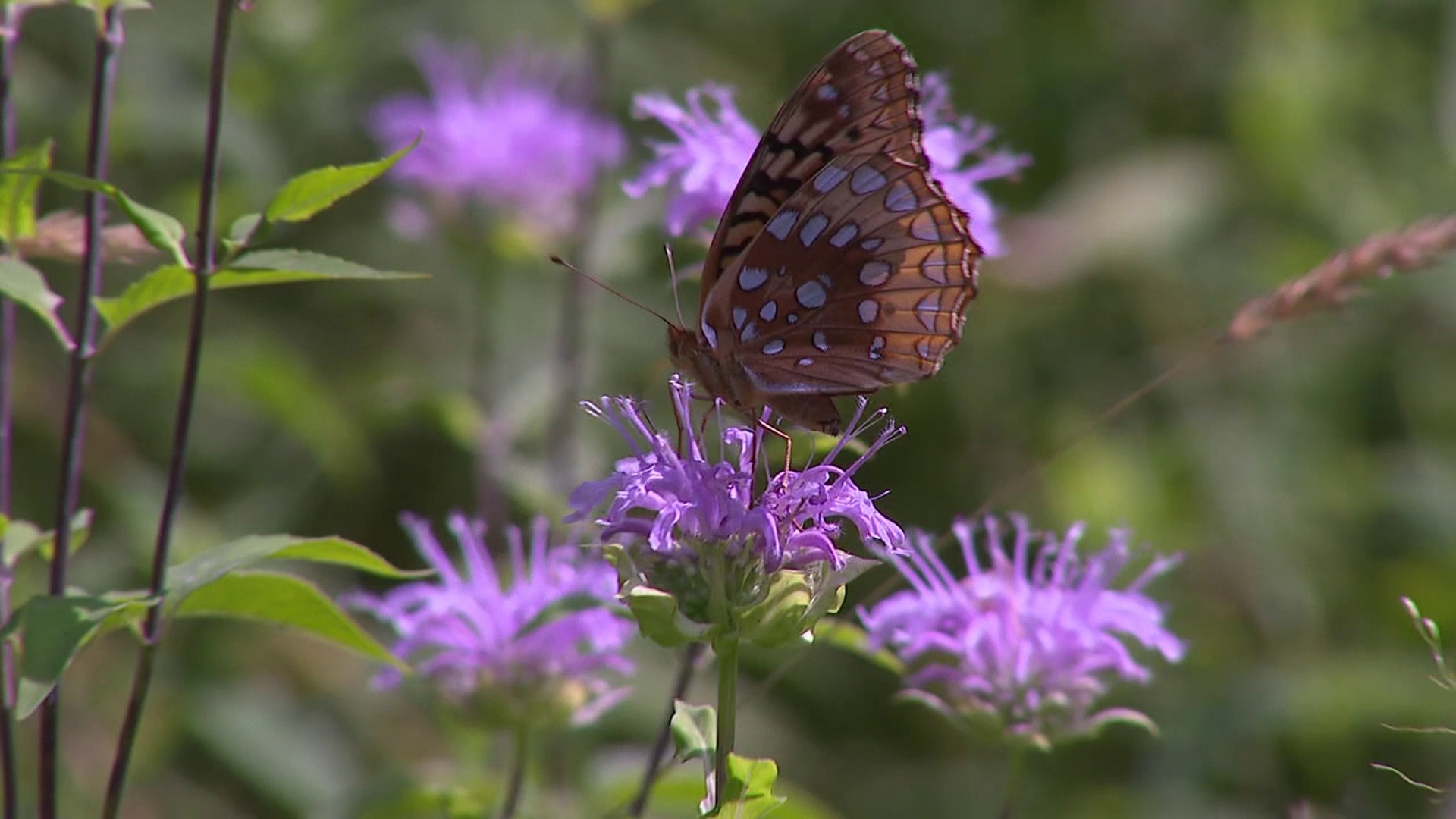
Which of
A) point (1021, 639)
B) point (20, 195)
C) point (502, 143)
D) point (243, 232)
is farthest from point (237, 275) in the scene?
point (502, 143)

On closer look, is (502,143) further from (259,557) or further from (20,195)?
(259,557)

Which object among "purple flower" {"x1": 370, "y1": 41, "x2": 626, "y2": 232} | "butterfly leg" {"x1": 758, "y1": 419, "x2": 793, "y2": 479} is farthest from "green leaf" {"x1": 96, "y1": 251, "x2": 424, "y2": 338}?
"purple flower" {"x1": 370, "y1": 41, "x2": 626, "y2": 232}

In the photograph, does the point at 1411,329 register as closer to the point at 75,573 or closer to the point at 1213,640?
the point at 1213,640

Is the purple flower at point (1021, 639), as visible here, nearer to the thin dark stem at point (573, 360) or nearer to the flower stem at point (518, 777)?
the flower stem at point (518, 777)

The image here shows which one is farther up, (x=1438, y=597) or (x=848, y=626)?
(x=1438, y=597)

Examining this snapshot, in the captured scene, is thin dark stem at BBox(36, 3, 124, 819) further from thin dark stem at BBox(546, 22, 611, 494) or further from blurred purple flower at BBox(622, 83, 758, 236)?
thin dark stem at BBox(546, 22, 611, 494)

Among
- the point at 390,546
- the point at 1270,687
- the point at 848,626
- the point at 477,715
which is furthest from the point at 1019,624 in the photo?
the point at 390,546
